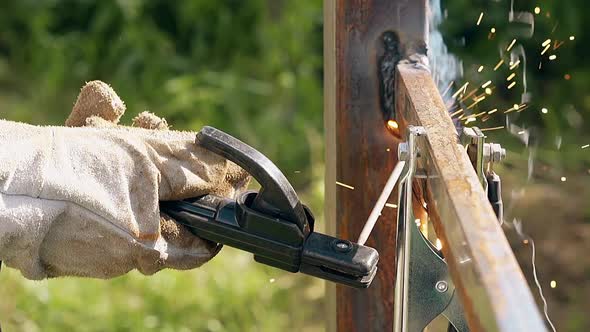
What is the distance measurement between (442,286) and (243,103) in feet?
11.9

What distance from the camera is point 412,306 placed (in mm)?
1396

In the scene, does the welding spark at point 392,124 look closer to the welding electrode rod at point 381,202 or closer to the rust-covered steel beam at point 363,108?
the rust-covered steel beam at point 363,108

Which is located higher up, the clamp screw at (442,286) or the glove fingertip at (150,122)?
the glove fingertip at (150,122)

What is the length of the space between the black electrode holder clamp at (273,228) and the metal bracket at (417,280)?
5cm

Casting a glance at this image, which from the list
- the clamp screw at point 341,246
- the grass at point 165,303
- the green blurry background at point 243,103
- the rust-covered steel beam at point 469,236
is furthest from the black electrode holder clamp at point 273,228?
the grass at point 165,303

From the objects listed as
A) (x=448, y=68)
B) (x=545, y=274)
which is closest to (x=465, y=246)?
(x=448, y=68)

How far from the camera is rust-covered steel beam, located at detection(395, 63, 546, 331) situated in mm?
946

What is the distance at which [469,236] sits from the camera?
42.3 inches

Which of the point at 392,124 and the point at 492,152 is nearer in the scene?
the point at 492,152

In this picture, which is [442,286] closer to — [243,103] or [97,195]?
[97,195]

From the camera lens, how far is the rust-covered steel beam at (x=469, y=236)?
0.95 m

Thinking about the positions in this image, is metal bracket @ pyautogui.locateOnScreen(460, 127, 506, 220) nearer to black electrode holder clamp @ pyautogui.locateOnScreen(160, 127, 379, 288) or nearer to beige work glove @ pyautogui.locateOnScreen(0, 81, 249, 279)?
black electrode holder clamp @ pyautogui.locateOnScreen(160, 127, 379, 288)

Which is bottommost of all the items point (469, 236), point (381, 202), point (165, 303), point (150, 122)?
point (165, 303)

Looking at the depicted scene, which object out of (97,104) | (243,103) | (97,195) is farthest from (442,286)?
(243,103)
